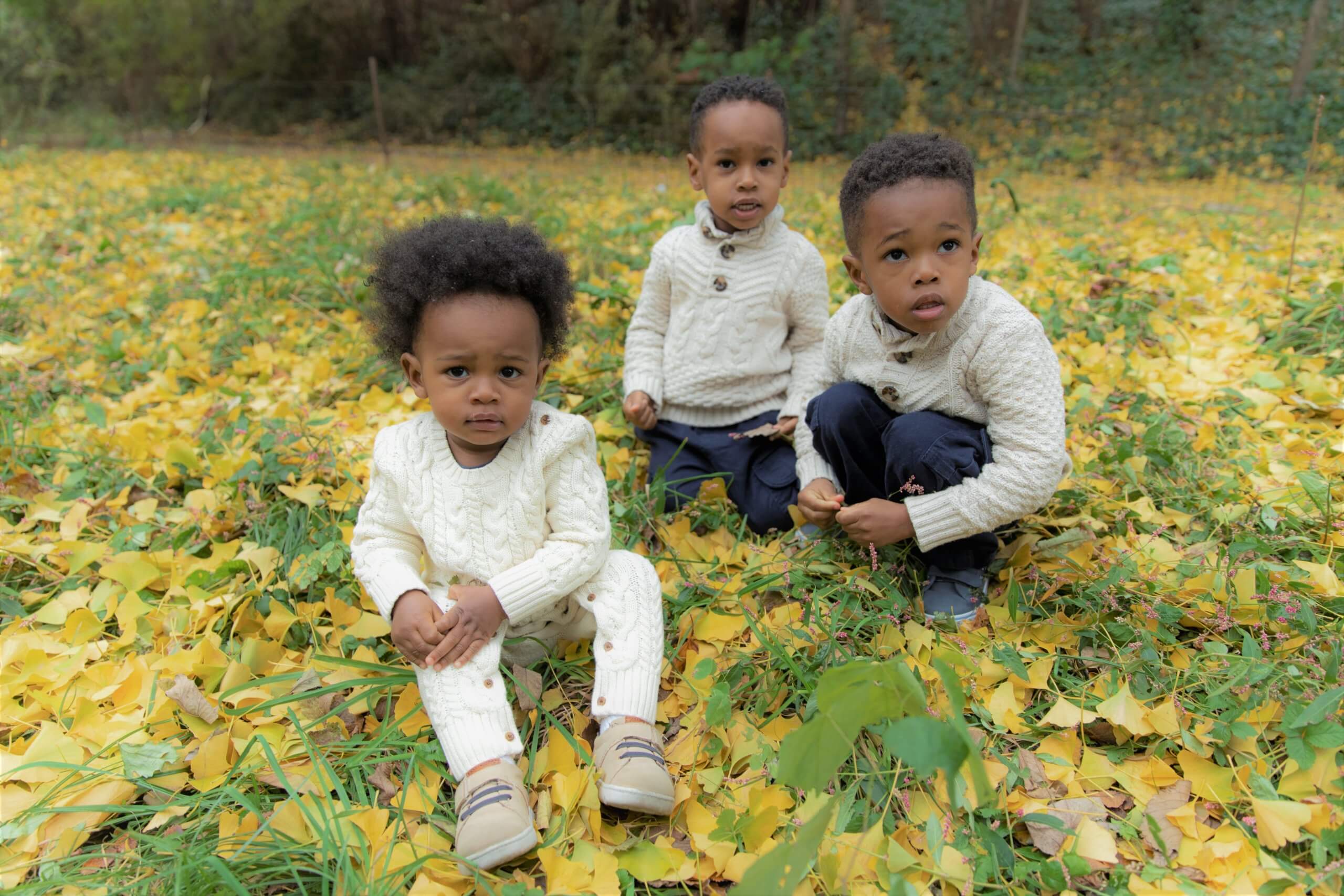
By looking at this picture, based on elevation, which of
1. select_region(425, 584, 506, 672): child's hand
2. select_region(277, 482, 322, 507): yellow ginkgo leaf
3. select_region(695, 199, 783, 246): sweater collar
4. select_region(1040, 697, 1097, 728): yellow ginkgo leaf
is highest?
select_region(695, 199, 783, 246): sweater collar

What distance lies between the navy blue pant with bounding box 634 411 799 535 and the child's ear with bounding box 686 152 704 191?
638mm

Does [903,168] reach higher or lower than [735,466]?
higher

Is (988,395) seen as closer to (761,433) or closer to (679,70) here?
(761,433)

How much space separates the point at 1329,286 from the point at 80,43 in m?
16.1

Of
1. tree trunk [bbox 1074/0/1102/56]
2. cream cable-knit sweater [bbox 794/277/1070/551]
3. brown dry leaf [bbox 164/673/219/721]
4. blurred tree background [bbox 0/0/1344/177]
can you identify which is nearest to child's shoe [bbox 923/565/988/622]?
cream cable-knit sweater [bbox 794/277/1070/551]

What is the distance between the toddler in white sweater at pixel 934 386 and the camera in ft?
4.98

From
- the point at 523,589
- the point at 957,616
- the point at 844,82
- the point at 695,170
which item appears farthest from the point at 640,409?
the point at 844,82

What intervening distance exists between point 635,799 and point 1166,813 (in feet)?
2.67

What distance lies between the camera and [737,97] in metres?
2.08

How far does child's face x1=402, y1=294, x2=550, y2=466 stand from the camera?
4.58ft

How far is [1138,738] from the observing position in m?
1.42

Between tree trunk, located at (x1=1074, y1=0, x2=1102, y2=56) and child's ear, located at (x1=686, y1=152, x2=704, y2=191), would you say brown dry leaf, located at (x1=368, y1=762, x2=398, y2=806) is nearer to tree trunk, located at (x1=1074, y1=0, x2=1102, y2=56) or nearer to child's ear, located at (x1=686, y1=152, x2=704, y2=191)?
child's ear, located at (x1=686, y1=152, x2=704, y2=191)

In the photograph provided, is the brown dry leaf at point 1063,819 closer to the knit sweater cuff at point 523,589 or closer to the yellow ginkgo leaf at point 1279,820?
the yellow ginkgo leaf at point 1279,820

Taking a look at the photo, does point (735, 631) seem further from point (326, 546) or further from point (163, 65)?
point (163, 65)
